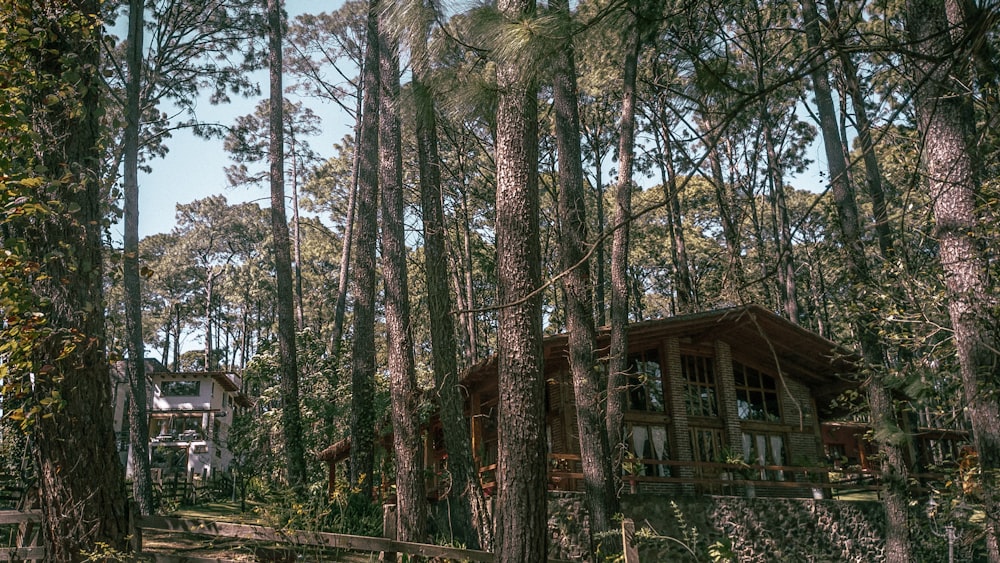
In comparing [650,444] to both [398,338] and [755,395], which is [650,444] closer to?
[755,395]

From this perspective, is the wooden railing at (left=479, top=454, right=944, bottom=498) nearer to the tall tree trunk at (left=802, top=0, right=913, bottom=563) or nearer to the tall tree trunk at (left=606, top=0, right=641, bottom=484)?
the tall tree trunk at (left=606, top=0, right=641, bottom=484)

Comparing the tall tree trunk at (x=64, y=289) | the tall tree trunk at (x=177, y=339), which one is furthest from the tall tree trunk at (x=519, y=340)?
the tall tree trunk at (x=177, y=339)

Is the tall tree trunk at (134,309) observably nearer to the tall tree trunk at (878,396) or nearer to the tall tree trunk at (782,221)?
the tall tree trunk at (878,396)

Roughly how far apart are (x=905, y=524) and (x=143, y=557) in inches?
371

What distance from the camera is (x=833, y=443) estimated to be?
2305 centimetres

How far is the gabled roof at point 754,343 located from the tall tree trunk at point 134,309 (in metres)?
6.37

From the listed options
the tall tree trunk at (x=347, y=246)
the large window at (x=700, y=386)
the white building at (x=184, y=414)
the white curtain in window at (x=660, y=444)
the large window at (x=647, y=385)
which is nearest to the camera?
the white curtain in window at (x=660, y=444)

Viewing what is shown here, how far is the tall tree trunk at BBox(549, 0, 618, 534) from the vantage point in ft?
32.0

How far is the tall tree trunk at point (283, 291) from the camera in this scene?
567 inches

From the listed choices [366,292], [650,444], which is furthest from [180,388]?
[650,444]

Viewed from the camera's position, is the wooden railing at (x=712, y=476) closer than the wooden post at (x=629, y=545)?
No

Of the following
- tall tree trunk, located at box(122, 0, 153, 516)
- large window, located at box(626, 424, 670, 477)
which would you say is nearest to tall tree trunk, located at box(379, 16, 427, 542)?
tall tree trunk, located at box(122, 0, 153, 516)

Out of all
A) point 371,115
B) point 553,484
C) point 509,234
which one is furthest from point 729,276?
point 371,115

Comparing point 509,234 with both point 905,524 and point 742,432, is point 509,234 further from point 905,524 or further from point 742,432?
point 742,432
